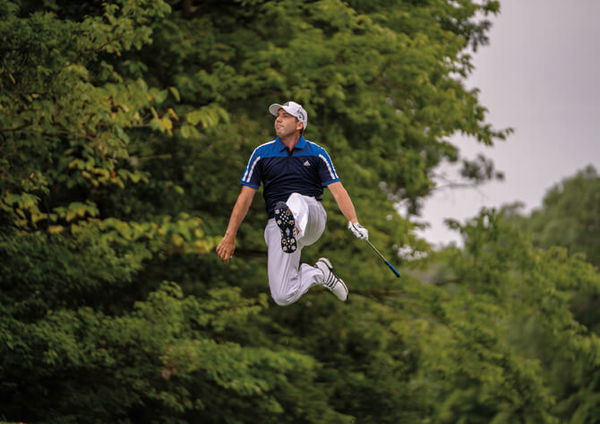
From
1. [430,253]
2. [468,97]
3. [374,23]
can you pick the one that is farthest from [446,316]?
[374,23]

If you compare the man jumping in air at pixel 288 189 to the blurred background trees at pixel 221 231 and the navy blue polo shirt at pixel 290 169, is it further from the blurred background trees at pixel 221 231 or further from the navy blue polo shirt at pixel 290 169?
the blurred background trees at pixel 221 231

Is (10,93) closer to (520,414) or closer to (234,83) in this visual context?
(234,83)

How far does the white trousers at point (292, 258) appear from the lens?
6508 mm

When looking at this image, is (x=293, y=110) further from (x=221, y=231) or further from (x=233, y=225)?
(x=221, y=231)

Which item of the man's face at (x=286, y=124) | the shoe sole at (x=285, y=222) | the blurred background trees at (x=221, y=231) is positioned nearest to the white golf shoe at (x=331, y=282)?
the shoe sole at (x=285, y=222)

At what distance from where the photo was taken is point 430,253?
56.0ft

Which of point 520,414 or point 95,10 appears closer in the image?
point 95,10

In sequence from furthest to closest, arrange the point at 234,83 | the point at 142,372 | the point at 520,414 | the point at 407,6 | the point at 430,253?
the point at 520,414 → the point at 430,253 → the point at 407,6 → the point at 234,83 → the point at 142,372

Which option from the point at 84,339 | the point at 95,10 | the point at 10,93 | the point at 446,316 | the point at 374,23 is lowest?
the point at 84,339

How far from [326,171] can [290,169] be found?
0.25m

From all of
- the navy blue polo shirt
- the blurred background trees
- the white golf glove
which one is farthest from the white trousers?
the blurred background trees

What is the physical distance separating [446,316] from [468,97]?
3.72m

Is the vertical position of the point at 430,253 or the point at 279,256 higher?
the point at 430,253

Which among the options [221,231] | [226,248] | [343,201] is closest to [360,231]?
[343,201]
